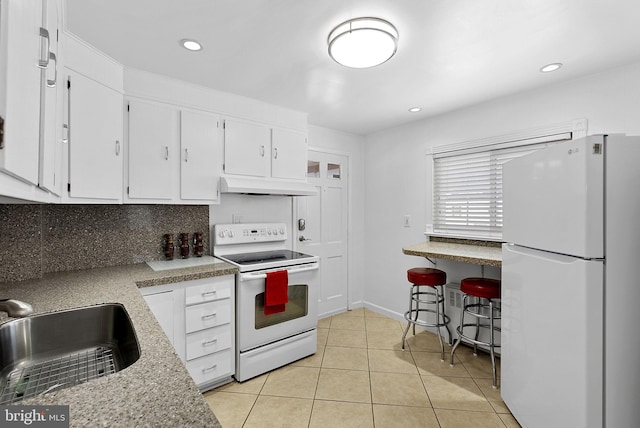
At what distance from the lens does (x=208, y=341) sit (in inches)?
85.7

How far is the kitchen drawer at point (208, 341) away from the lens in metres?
2.11

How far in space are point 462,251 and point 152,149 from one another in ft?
8.65

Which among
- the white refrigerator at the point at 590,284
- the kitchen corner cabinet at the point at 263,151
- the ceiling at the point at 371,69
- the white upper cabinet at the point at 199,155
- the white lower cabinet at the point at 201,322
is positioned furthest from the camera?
the kitchen corner cabinet at the point at 263,151

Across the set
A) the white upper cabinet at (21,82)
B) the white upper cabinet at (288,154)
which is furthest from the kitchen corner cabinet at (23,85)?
the white upper cabinet at (288,154)

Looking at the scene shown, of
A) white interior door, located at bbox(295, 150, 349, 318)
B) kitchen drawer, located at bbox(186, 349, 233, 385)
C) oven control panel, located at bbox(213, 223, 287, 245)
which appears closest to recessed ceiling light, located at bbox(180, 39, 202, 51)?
oven control panel, located at bbox(213, 223, 287, 245)

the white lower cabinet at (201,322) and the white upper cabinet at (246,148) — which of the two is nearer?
the white lower cabinet at (201,322)

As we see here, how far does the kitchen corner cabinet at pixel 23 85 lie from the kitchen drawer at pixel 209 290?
146 centimetres

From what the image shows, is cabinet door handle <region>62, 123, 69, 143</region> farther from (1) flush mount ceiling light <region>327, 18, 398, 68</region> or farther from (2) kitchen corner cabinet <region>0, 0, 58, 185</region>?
(1) flush mount ceiling light <region>327, 18, 398, 68</region>

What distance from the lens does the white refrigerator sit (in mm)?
1358

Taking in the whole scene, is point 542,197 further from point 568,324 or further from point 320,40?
point 320,40

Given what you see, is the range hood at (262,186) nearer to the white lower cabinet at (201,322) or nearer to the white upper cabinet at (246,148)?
the white upper cabinet at (246,148)

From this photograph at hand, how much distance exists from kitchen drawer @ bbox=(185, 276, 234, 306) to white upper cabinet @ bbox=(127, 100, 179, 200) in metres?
0.73

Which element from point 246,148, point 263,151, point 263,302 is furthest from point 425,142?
point 263,302

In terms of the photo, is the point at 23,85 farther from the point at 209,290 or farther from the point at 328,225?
the point at 328,225
